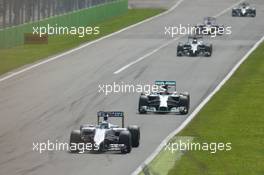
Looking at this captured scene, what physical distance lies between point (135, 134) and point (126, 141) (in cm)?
118

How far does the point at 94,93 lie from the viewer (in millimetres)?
50031

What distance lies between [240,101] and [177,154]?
14485 millimetres

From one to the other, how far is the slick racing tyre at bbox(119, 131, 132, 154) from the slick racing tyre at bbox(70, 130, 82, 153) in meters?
1.34

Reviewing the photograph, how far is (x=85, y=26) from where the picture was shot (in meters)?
86.8

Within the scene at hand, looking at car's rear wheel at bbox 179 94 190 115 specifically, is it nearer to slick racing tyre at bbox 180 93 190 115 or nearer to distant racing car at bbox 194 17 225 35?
slick racing tyre at bbox 180 93 190 115

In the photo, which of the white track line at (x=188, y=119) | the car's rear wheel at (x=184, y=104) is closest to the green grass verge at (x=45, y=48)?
the white track line at (x=188, y=119)

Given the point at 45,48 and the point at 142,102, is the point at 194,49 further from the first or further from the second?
the point at 142,102

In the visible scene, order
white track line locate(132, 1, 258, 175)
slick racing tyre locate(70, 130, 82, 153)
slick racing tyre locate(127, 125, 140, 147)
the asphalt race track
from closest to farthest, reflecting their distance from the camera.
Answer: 1. white track line locate(132, 1, 258, 175)
2. the asphalt race track
3. slick racing tyre locate(70, 130, 82, 153)
4. slick racing tyre locate(127, 125, 140, 147)

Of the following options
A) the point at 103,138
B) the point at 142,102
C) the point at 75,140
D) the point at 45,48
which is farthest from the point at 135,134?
the point at 45,48

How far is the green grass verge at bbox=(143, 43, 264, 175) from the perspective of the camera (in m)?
32.2

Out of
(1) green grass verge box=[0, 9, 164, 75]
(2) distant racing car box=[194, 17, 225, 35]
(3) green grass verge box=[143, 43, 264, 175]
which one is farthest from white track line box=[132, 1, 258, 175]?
(2) distant racing car box=[194, 17, 225, 35]

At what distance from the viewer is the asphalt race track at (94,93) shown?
33.1 metres

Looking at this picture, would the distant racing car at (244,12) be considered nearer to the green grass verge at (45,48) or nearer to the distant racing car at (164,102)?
the green grass verge at (45,48)

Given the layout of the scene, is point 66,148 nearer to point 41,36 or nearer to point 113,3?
point 41,36
